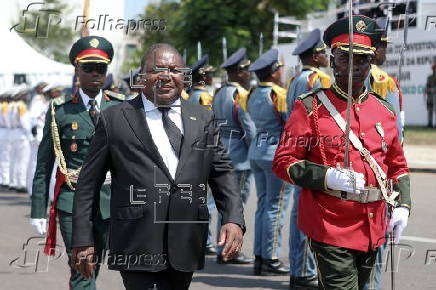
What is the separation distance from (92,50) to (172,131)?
192cm

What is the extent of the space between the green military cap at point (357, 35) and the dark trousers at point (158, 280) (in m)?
1.44

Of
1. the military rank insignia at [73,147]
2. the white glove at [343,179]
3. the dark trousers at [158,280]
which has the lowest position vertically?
the dark trousers at [158,280]

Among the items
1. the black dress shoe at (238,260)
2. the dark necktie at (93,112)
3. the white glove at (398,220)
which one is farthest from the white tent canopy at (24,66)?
the white glove at (398,220)

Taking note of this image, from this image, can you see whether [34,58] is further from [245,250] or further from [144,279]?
[144,279]

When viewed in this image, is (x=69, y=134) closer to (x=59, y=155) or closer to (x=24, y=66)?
(x=59, y=155)

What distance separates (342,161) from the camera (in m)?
4.76

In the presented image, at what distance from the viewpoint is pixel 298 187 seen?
7367 millimetres

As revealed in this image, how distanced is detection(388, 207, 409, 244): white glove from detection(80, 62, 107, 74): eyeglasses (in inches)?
86.8

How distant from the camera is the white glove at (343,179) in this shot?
4547 mm

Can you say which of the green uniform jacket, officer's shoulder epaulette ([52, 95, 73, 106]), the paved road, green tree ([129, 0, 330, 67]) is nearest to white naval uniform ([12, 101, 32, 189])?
the paved road

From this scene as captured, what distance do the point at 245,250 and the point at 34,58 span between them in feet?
51.9

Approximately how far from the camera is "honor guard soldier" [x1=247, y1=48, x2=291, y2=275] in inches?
323

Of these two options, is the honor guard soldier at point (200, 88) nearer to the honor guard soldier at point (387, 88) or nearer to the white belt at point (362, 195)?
the honor guard soldier at point (387, 88)

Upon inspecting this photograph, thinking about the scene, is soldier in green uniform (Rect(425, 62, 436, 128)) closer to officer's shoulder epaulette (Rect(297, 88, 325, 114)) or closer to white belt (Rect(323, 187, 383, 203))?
officer's shoulder epaulette (Rect(297, 88, 325, 114))
